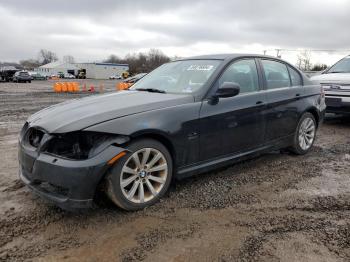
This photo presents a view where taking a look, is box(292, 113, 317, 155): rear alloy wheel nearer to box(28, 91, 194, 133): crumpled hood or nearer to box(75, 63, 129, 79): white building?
box(28, 91, 194, 133): crumpled hood

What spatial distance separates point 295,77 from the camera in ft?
18.7

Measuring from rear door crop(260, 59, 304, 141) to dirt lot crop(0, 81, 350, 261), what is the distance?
0.73 metres

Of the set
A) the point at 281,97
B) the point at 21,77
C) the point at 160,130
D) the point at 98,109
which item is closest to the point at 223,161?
Result: the point at 160,130

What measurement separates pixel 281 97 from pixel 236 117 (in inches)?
45.4

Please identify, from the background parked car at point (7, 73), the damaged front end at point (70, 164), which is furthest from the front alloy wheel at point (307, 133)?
the background parked car at point (7, 73)

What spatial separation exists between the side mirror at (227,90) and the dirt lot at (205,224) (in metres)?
1.11

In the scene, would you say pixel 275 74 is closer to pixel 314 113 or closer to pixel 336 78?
pixel 314 113

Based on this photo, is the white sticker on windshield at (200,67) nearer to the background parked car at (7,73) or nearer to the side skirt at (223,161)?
the side skirt at (223,161)

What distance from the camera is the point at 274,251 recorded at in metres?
2.87

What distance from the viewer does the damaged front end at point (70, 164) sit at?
10.2ft

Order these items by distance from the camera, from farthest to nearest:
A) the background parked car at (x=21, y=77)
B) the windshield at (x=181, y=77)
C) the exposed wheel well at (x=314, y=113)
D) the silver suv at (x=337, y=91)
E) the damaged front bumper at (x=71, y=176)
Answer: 1. the background parked car at (x=21, y=77)
2. the silver suv at (x=337, y=91)
3. the exposed wheel well at (x=314, y=113)
4. the windshield at (x=181, y=77)
5. the damaged front bumper at (x=71, y=176)

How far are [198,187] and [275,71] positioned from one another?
2.26m

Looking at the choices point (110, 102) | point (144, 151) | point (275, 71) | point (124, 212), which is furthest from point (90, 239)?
point (275, 71)

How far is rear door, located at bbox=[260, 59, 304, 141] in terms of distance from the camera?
4.98 m
